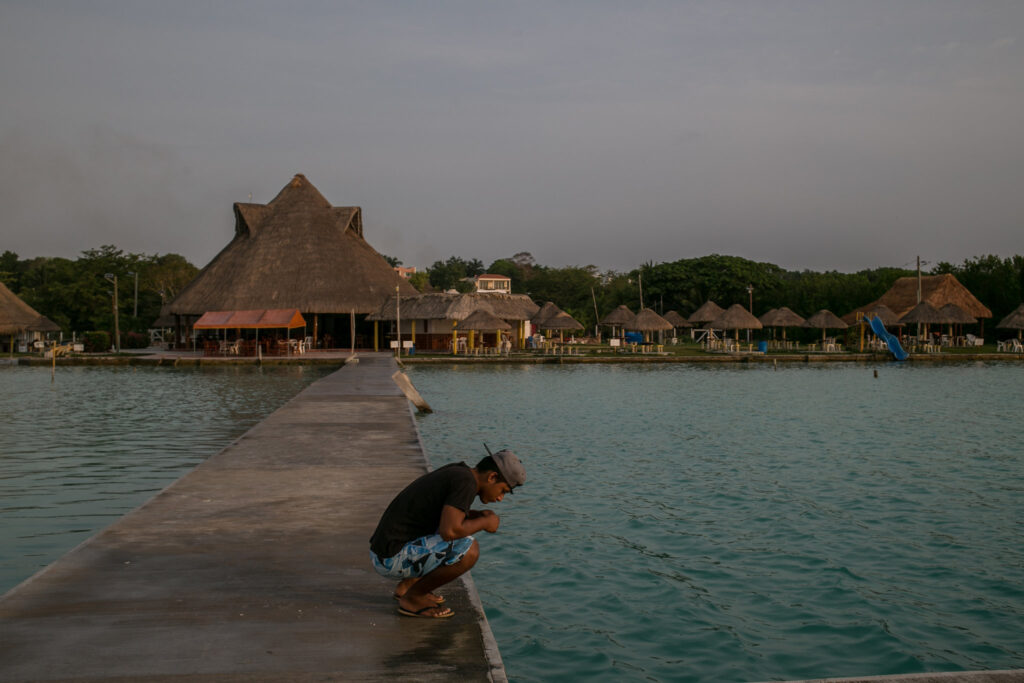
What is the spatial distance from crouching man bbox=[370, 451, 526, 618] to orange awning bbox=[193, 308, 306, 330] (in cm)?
3520

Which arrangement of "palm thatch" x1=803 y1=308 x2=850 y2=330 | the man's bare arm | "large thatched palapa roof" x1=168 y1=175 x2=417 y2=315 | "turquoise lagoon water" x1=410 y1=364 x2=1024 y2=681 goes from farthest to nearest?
"palm thatch" x1=803 y1=308 x2=850 y2=330 → "large thatched palapa roof" x1=168 y1=175 x2=417 y2=315 → "turquoise lagoon water" x1=410 y1=364 x2=1024 y2=681 → the man's bare arm

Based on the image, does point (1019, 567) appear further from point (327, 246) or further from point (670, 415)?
point (327, 246)

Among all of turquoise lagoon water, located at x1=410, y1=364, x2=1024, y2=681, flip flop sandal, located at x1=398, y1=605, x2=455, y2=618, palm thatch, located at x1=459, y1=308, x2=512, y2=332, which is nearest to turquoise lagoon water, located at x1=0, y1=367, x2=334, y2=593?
flip flop sandal, located at x1=398, y1=605, x2=455, y2=618

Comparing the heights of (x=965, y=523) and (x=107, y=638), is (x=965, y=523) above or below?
below

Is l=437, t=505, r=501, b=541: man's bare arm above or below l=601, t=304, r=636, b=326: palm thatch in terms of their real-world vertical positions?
below

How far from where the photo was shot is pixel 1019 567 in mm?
7426

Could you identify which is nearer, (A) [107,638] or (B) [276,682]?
(B) [276,682]

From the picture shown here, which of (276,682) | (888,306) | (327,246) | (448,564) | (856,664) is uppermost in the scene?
(327,246)

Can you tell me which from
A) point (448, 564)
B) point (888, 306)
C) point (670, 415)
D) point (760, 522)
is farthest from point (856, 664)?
point (888, 306)

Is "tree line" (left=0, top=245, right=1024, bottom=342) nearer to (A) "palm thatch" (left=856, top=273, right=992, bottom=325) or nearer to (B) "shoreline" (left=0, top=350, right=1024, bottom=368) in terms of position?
(A) "palm thatch" (left=856, top=273, right=992, bottom=325)

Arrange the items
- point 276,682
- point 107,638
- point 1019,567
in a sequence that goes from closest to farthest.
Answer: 1. point 276,682
2. point 107,638
3. point 1019,567

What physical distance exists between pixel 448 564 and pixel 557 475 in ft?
24.9

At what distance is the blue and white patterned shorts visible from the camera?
4.34 meters

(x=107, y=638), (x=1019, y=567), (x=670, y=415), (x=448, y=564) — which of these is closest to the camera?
(x=107, y=638)
